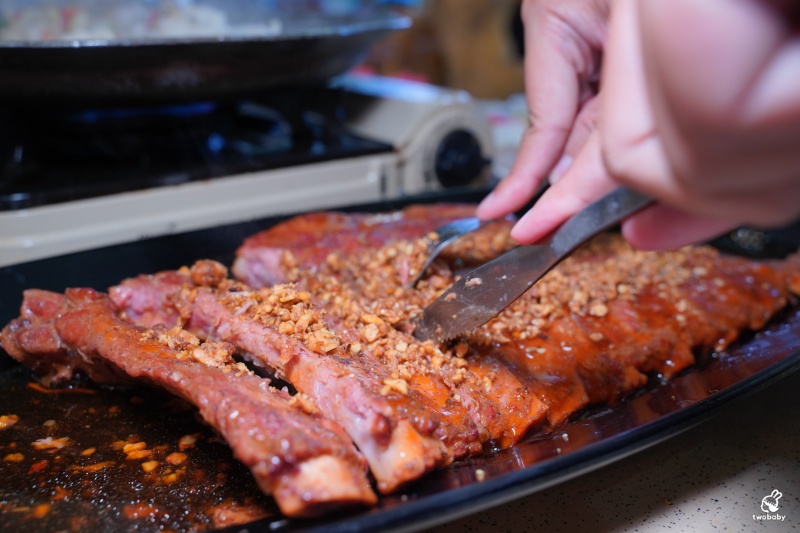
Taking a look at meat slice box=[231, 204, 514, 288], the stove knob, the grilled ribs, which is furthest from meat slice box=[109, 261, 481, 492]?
the stove knob

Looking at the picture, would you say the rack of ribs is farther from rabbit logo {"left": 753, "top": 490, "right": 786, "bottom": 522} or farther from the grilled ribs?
rabbit logo {"left": 753, "top": 490, "right": 786, "bottom": 522}

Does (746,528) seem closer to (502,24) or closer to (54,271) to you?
(54,271)

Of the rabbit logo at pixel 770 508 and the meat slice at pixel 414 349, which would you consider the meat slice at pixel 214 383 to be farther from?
the rabbit logo at pixel 770 508

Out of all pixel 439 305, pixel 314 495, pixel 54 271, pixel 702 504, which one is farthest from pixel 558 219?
pixel 54 271

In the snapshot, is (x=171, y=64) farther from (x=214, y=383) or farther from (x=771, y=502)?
(x=771, y=502)

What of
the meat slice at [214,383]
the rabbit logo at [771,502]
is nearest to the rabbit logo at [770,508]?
the rabbit logo at [771,502]

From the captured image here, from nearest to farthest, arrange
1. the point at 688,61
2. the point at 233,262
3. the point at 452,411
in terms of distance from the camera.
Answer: the point at 688,61 → the point at 452,411 → the point at 233,262
